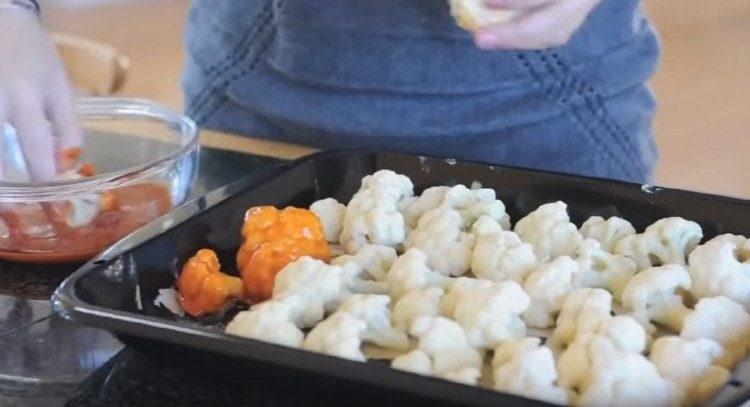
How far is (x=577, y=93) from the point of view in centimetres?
93

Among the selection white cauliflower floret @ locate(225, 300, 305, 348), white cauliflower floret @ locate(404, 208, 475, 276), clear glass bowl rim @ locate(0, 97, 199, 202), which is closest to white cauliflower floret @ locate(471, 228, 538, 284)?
white cauliflower floret @ locate(404, 208, 475, 276)

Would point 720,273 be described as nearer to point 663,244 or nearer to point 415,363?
point 663,244

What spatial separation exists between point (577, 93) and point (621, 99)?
5 centimetres

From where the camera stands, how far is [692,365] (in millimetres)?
489

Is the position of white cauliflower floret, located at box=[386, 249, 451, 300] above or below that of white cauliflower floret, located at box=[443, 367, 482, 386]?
above

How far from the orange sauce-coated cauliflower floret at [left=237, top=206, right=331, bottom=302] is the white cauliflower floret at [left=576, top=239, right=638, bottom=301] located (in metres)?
0.15

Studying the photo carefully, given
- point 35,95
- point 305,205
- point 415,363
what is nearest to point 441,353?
point 415,363

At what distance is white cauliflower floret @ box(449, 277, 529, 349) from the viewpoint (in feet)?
1.72

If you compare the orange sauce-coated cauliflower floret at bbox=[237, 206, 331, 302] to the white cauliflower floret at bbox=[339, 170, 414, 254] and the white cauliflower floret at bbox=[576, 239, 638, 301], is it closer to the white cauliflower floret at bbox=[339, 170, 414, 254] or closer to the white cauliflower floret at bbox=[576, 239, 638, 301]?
the white cauliflower floret at bbox=[339, 170, 414, 254]

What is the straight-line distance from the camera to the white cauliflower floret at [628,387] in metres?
0.47

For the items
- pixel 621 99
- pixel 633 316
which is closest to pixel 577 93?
pixel 621 99

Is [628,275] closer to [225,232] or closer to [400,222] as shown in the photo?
[400,222]

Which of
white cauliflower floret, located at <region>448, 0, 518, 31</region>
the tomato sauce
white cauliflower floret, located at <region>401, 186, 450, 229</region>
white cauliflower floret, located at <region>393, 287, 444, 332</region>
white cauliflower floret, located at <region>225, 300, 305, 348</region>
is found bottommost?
the tomato sauce

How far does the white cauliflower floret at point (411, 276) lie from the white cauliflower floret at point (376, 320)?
1.1 inches
